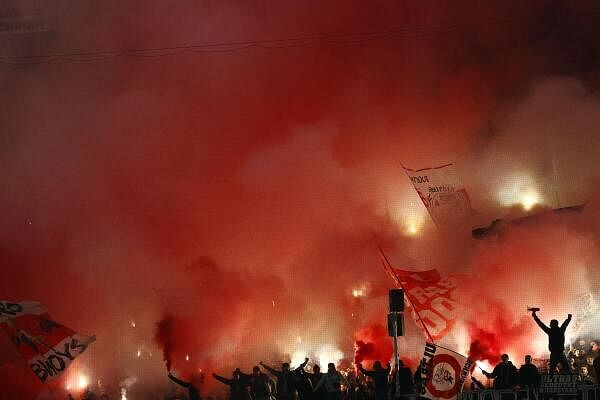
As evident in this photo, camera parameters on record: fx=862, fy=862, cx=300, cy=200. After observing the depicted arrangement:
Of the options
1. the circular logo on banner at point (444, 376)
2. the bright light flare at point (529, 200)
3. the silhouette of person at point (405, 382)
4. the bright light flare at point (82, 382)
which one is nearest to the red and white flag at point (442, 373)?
the circular logo on banner at point (444, 376)

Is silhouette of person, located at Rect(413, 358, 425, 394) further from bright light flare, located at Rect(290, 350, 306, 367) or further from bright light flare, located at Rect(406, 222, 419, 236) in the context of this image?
bright light flare, located at Rect(406, 222, 419, 236)

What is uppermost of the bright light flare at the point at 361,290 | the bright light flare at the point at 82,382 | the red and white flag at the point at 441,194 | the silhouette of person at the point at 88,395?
the red and white flag at the point at 441,194

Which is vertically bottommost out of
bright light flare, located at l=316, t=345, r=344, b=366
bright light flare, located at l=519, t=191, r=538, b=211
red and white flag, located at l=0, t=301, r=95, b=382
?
red and white flag, located at l=0, t=301, r=95, b=382

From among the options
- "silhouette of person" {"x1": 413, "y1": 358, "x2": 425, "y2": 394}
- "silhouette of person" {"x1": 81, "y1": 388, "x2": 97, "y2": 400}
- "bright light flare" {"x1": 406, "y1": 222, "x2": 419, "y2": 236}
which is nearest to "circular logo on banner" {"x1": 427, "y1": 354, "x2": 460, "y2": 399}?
"silhouette of person" {"x1": 413, "y1": 358, "x2": 425, "y2": 394}

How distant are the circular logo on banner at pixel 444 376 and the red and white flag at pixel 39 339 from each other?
552 cm

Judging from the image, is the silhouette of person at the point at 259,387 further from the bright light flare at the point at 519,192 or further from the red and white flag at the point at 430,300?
the bright light flare at the point at 519,192

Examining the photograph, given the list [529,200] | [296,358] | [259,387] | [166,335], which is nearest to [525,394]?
[259,387]

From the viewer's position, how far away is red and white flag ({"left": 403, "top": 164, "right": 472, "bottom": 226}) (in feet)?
64.8

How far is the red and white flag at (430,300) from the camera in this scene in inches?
579

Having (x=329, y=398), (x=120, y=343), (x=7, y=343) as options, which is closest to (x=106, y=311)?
(x=120, y=343)

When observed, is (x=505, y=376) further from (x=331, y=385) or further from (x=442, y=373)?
(x=331, y=385)

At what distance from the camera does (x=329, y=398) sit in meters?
12.3

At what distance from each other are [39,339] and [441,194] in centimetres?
1012

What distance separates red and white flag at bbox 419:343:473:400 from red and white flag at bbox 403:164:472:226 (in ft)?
27.7
